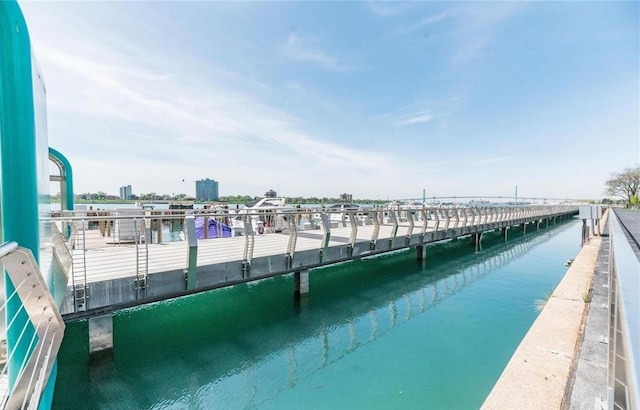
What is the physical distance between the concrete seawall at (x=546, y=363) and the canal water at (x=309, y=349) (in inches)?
41.5

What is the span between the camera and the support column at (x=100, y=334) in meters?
5.23

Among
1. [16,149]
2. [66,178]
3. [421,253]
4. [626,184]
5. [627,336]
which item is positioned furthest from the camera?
[626,184]

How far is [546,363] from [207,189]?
45.9m

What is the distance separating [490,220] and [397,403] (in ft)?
64.6

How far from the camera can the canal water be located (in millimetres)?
4570

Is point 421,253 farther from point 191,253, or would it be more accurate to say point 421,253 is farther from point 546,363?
point 191,253

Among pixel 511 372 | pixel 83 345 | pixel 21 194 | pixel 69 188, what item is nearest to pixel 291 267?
pixel 83 345

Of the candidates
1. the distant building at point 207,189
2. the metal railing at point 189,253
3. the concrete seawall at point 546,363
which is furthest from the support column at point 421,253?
the distant building at point 207,189

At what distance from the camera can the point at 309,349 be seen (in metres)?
6.07

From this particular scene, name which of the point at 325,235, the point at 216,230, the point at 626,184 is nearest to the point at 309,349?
the point at 325,235

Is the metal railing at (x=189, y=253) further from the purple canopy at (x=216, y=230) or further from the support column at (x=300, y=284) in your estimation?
the purple canopy at (x=216, y=230)

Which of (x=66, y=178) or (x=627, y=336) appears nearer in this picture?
(x=627, y=336)

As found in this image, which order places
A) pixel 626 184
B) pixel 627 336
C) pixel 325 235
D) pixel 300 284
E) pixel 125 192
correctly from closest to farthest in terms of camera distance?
1. pixel 627 336
2. pixel 325 235
3. pixel 300 284
4. pixel 125 192
5. pixel 626 184

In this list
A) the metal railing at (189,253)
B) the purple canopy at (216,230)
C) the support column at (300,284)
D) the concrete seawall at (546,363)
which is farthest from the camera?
the purple canopy at (216,230)
